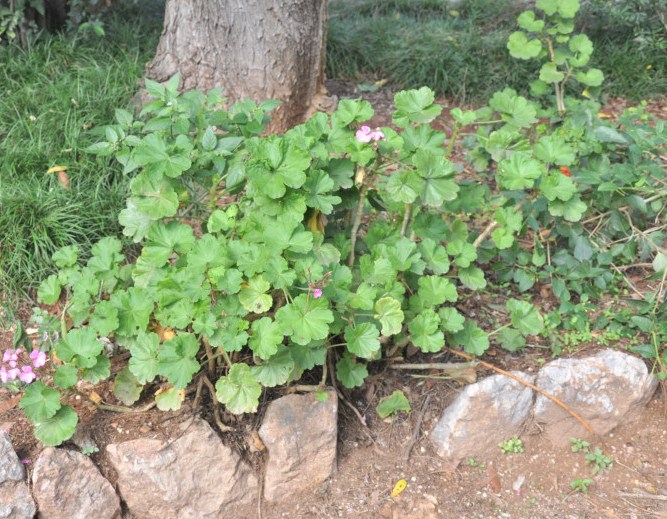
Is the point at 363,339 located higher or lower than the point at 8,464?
higher

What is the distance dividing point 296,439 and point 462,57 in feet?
10.5

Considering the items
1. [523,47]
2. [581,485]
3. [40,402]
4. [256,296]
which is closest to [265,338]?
[256,296]

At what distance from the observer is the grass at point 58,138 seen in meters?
3.23

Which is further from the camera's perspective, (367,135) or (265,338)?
(367,135)

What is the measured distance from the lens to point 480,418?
9.58 ft

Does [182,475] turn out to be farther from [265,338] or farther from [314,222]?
[314,222]

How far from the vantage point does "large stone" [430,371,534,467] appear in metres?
2.91

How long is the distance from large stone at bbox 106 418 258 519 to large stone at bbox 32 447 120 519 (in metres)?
0.07

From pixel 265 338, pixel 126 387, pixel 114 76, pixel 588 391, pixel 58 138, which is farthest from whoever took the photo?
pixel 114 76

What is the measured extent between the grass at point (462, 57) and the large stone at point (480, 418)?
2.53 metres

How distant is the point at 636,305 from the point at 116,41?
3487 mm

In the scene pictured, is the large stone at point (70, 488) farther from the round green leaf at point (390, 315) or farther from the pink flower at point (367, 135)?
the pink flower at point (367, 135)

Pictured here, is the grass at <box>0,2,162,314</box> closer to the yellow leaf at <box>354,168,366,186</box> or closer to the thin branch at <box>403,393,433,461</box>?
the yellow leaf at <box>354,168,366,186</box>

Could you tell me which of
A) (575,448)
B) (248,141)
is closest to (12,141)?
(248,141)
